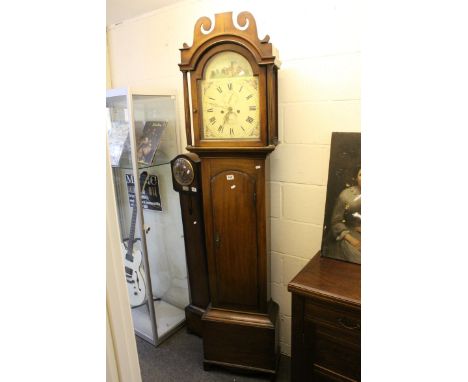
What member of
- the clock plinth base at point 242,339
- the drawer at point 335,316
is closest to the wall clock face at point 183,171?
the clock plinth base at point 242,339

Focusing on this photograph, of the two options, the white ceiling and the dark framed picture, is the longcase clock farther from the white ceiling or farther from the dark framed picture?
the white ceiling

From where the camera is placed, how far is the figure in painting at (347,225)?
4.76 feet

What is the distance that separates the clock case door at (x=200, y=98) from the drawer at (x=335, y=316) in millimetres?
714

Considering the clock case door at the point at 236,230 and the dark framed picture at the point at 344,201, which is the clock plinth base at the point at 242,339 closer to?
the clock case door at the point at 236,230

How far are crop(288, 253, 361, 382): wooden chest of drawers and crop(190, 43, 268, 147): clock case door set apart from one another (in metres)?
0.63

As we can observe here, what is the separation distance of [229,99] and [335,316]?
1.02 metres

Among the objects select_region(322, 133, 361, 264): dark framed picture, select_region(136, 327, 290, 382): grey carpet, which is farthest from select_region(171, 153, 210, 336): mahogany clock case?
select_region(322, 133, 361, 264): dark framed picture

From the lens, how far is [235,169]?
1.55 metres

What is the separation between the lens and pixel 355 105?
57.3 inches

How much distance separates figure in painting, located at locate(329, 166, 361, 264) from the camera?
4.76 ft

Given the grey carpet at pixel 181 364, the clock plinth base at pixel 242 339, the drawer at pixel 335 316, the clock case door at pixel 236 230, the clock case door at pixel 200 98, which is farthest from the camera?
the grey carpet at pixel 181 364

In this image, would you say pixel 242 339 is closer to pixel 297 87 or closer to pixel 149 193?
pixel 149 193

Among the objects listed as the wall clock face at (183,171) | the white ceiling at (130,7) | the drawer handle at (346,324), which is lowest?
the drawer handle at (346,324)
